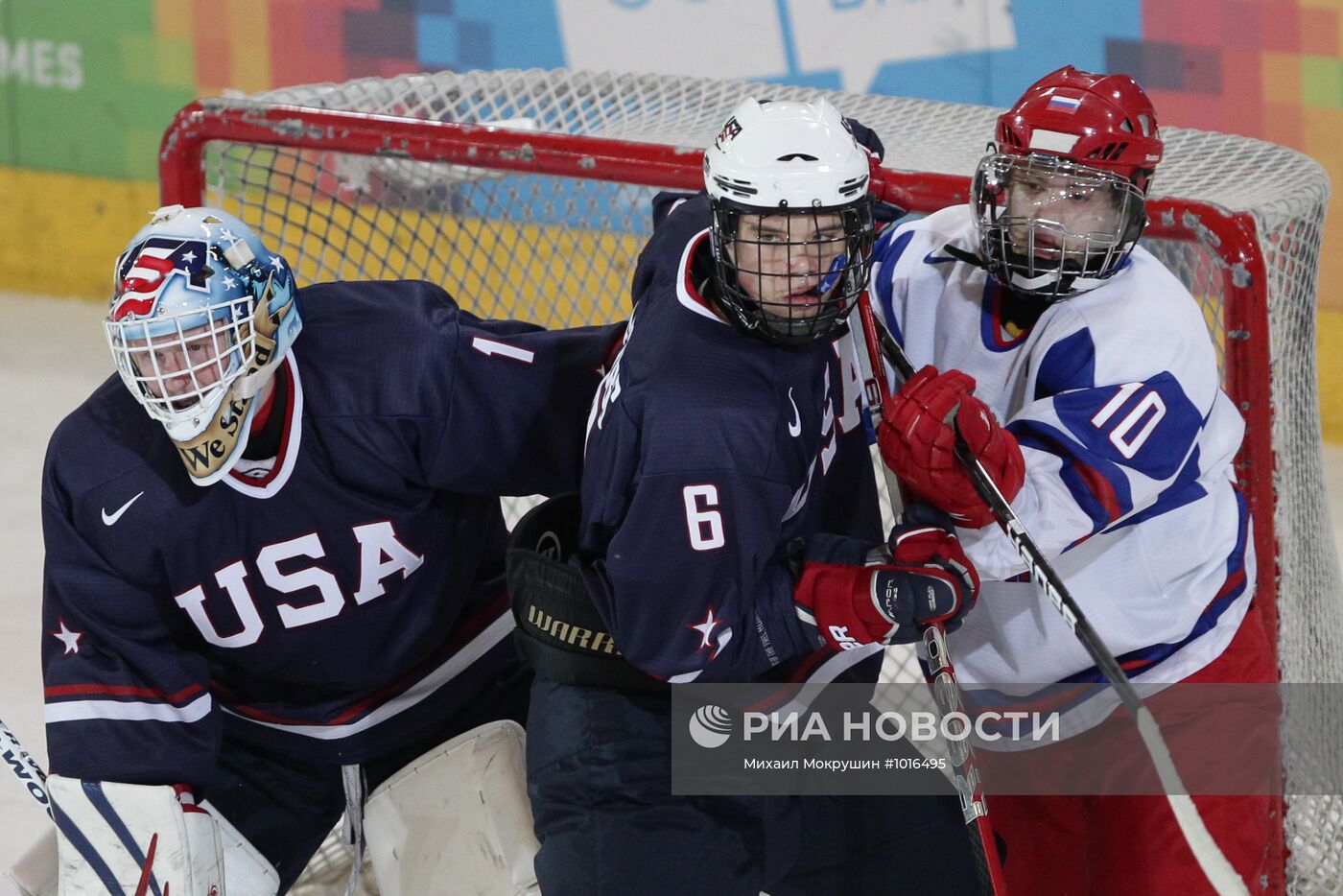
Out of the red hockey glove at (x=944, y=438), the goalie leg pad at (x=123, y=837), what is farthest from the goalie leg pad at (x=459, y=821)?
the red hockey glove at (x=944, y=438)

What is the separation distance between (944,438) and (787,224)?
1.02ft

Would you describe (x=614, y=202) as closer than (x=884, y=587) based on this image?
No

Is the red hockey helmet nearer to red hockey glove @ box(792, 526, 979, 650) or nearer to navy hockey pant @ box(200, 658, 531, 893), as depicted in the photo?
red hockey glove @ box(792, 526, 979, 650)

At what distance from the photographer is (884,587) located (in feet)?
6.33

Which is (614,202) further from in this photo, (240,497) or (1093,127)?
(1093,127)

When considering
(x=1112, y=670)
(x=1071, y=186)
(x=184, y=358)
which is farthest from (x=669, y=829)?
(x=1071, y=186)

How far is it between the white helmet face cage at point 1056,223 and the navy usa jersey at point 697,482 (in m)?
0.26

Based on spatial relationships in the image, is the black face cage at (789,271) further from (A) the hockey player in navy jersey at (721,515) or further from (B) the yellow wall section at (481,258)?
(B) the yellow wall section at (481,258)

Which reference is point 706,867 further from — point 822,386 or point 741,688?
point 822,386

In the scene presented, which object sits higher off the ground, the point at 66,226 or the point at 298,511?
the point at 298,511

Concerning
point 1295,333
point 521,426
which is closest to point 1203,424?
point 1295,333

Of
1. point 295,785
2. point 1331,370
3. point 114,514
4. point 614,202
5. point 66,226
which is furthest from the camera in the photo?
point 66,226

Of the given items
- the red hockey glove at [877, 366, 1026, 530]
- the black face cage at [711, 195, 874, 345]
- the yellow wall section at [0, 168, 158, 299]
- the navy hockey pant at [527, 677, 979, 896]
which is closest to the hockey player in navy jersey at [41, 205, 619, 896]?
the navy hockey pant at [527, 677, 979, 896]

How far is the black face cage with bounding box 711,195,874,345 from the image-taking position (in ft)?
6.16
